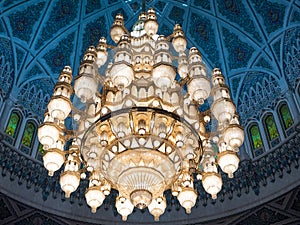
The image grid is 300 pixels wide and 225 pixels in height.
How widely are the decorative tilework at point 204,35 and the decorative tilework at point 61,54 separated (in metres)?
3.20

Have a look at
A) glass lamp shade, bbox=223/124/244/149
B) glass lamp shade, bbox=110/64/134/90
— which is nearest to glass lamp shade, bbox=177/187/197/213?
glass lamp shade, bbox=223/124/244/149

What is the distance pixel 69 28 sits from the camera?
12477mm

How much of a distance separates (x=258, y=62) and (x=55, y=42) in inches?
208

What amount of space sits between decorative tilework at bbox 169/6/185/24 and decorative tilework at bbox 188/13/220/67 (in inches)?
10.7

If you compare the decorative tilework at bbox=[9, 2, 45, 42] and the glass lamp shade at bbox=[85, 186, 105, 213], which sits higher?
the decorative tilework at bbox=[9, 2, 45, 42]

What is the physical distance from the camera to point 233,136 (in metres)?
6.17

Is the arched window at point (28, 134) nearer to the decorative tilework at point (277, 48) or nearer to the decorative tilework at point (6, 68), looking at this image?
the decorative tilework at point (6, 68)

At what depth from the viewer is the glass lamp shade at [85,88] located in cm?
623

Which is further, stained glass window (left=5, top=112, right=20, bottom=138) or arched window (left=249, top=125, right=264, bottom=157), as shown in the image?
arched window (left=249, top=125, right=264, bottom=157)

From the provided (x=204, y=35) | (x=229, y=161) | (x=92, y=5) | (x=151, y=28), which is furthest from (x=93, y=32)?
(x=229, y=161)

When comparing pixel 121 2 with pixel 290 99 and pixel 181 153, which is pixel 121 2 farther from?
pixel 181 153

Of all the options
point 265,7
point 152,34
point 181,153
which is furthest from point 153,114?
point 265,7

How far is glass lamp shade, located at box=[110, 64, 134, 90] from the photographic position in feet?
20.1

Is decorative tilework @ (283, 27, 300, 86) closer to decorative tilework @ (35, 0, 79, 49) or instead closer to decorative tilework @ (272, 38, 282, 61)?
decorative tilework @ (272, 38, 282, 61)
